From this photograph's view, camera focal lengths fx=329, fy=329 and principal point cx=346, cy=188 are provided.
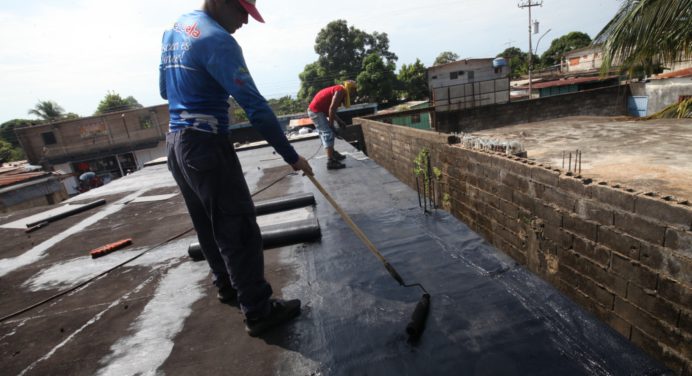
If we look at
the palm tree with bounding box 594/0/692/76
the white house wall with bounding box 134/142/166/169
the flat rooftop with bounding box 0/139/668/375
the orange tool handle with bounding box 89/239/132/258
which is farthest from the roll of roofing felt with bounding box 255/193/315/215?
the white house wall with bounding box 134/142/166/169

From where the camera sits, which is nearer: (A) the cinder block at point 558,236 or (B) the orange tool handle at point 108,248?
(B) the orange tool handle at point 108,248

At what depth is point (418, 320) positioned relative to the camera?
1.77 meters

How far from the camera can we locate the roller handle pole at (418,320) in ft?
5.63

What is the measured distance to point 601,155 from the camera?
325 inches

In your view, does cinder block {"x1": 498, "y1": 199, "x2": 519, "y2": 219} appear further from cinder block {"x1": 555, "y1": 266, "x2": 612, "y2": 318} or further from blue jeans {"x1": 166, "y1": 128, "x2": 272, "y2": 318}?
blue jeans {"x1": 166, "y1": 128, "x2": 272, "y2": 318}

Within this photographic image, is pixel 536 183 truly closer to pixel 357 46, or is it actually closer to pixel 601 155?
pixel 601 155

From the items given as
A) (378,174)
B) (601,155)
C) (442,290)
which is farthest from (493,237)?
(601,155)

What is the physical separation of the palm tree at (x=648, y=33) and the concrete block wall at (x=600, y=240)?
4163mm

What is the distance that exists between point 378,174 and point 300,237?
115 inches

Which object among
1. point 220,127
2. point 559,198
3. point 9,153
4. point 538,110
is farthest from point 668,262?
point 9,153

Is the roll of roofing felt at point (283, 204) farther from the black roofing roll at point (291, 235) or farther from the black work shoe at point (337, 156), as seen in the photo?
the black work shoe at point (337, 156)

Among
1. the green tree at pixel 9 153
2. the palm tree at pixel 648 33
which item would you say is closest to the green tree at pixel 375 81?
the palm tree at pixel 648 33

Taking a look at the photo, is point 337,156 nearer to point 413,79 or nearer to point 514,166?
point 514,166

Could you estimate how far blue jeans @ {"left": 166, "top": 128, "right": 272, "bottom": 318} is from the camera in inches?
68.2
